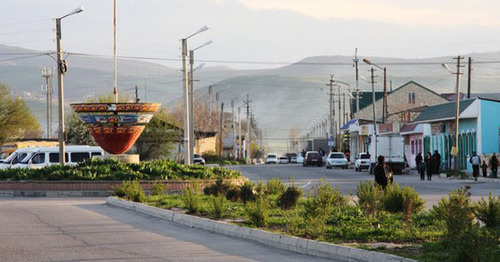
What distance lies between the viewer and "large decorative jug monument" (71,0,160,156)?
41.4 m

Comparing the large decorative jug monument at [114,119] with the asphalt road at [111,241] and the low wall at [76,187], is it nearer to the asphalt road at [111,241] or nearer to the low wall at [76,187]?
the low wall at [76,187]

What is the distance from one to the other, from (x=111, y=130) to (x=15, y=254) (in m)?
26.2

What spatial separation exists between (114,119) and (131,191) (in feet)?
37.2

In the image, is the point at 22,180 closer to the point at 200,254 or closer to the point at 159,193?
the point at 159,193

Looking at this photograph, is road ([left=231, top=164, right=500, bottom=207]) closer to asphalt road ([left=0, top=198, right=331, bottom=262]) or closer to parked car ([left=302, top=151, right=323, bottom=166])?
asphalt road ([left=0, top=198, right=331, bottom=262])

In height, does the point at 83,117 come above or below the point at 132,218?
above

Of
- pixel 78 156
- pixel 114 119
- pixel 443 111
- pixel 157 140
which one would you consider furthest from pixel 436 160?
pixel 114 119

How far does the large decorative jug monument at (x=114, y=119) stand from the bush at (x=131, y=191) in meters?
7.92

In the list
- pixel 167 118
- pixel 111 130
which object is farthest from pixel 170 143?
pixel 111 130

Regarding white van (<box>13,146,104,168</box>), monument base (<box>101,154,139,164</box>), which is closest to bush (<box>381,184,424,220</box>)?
monument base (<box>101,154,139,164</box>)

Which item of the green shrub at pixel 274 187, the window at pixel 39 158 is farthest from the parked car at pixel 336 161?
the green shrub at pixel 274 187

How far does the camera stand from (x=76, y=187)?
36.8m

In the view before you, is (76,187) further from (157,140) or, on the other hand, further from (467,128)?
(157,140)

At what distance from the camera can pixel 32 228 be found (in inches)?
841
